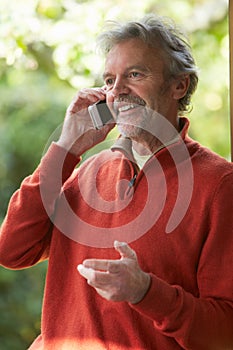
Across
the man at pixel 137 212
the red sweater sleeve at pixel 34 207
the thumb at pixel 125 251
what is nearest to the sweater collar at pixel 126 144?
the man at pixel 137 212

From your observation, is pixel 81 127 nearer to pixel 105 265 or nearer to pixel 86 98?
pixel 86 98

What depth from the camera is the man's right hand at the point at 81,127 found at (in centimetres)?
194

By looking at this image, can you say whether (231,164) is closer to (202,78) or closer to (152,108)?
(152,108)

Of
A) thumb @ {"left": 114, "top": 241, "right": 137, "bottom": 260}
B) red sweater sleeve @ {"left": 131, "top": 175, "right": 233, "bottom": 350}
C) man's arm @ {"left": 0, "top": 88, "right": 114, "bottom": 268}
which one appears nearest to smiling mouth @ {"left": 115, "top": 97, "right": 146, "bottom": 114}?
man's arm @ {"left": 0, "top": 88, "right": 114, "bottom": 268}

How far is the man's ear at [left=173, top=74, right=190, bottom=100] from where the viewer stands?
1.91 metres

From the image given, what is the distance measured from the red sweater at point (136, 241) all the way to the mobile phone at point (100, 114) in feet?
0.29

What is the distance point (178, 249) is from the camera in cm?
176

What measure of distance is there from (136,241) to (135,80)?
39 cm

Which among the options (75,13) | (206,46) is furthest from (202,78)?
(75,13)

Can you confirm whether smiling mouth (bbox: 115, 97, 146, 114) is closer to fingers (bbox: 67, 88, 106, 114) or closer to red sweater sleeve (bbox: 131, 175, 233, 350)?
fingers (bbox: 67, 88, 106, 114)

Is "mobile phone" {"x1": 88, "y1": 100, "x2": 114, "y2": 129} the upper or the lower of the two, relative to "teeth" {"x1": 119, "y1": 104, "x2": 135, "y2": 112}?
lower

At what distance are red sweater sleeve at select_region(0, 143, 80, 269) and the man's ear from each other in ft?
1.01

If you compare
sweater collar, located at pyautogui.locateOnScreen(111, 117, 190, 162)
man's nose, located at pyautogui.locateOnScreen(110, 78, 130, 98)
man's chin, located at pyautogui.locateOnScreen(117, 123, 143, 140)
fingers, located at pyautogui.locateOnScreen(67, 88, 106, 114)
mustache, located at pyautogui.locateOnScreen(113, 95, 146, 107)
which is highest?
man's nose, located at pyautogui.locateOnScreen(110, 78, 130, 98)

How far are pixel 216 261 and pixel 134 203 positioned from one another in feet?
0.85
